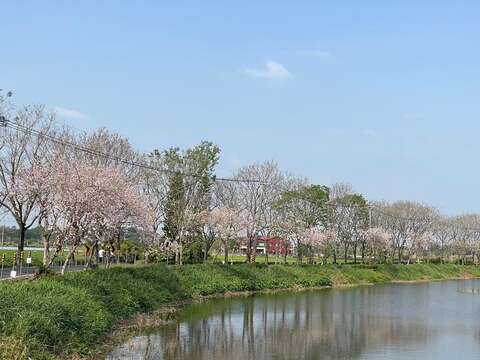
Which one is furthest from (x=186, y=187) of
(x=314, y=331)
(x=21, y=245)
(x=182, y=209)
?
(x=314, y=331)

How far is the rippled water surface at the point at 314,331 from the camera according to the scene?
17.9 m

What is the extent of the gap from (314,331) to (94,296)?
8.95 meters

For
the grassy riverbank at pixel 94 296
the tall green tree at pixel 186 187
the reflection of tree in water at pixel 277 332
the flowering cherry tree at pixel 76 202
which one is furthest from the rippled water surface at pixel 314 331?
the tall green tree at pixel 186 187

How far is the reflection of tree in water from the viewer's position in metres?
17.8

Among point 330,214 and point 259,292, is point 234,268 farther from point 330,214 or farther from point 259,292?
point 330,214

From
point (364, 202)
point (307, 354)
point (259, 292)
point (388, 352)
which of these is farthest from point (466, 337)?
point (364, 202)

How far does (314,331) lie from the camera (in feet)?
76.2

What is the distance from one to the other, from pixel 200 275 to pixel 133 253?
527 inches

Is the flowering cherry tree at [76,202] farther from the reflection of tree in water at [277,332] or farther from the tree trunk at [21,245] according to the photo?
the tree trunk at [21,245]

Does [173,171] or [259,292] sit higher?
[173,171]

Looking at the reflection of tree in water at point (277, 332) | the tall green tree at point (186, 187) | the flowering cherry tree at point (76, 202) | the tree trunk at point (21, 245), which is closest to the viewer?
the reflection of tree in water at point (277, 332)

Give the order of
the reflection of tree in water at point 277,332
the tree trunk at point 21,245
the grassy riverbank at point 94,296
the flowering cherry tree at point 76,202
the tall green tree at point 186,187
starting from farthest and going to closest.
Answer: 1. the tall green tree at point 186,187
2. the tree trunk at point 21,245
3. the flowering cherry tree at point 76,202
4. the reflection of tree in water at point 277,332
5. the grassy riverbank at point 94,296

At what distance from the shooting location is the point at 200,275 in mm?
35375

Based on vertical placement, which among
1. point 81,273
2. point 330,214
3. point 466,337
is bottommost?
point 466,337
